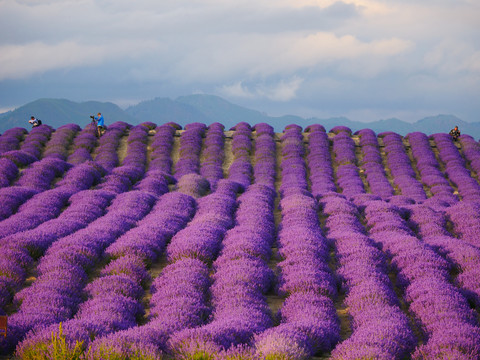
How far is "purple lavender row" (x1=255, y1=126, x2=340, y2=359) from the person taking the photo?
561 cm

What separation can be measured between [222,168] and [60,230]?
58.7 ft

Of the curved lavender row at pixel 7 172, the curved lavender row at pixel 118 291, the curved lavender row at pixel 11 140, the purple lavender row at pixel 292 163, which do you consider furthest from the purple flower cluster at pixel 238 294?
the curved lavender row at pixel 11 140

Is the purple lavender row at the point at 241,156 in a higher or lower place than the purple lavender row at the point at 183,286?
lower

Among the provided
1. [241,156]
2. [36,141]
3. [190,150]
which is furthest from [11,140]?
[241,156]

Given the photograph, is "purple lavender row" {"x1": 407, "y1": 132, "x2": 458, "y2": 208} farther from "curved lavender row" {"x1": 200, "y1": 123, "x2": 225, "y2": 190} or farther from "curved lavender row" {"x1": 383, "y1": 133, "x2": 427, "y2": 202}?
"curved lavender row" {"x1": 200, "y1": 123, "x2": 225, "y2": 190}

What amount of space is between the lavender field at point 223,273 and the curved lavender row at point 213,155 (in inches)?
223

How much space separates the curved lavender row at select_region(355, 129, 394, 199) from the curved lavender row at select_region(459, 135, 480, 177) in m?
5.95

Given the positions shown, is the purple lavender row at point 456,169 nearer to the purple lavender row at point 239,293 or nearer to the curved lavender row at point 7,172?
the purple lavender row at point 239,293

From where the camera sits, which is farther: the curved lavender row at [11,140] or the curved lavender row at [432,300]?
the curved lavender row at [11,140]

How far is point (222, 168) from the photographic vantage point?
1128 inches

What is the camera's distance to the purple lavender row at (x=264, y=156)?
25744 millimetres

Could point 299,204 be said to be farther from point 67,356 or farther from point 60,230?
point 67,356

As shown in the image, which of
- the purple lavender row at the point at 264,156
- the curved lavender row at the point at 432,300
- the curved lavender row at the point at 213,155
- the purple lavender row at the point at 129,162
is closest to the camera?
the curved lavender row at the point at 432,300

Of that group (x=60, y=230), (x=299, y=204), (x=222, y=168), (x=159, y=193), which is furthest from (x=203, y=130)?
(x=60, y=230)
